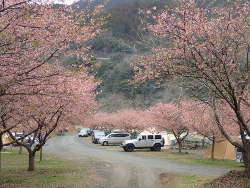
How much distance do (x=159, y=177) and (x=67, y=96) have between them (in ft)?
21.0

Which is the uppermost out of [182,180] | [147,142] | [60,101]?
[60,101]

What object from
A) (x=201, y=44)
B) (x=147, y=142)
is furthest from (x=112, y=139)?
(x=201, y=44)

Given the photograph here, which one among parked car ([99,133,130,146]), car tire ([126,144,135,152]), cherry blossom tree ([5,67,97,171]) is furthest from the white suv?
cherry blossom tree ([5,67,97,171])

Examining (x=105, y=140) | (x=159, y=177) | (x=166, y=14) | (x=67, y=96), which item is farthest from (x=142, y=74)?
(x=105, y=140)

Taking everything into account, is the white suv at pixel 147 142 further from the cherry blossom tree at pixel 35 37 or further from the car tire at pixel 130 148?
the cherry blossom tree at pixel 35 37

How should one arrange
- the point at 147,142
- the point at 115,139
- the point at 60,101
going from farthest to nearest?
the point at 115,139, the point at 147,142, the point at 60,101

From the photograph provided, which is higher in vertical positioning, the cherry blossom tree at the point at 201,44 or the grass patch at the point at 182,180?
the cherry blossom tree at the point at 201,44

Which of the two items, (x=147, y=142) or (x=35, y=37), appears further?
Result: (x=147, y=142)

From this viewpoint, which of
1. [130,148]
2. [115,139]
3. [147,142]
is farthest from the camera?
[115,139]

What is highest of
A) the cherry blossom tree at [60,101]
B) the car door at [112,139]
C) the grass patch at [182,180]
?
the cherry blossom tree at [60,101]

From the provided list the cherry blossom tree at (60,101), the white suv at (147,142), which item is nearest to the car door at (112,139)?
the white suv at (147,142)

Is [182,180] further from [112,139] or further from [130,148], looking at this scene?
[112,139]

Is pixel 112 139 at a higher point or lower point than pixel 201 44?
lower

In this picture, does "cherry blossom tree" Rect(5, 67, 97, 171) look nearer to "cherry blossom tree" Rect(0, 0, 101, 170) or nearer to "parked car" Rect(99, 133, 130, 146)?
"cherry blossom tree" Rect(0, 0, 101, 170)
